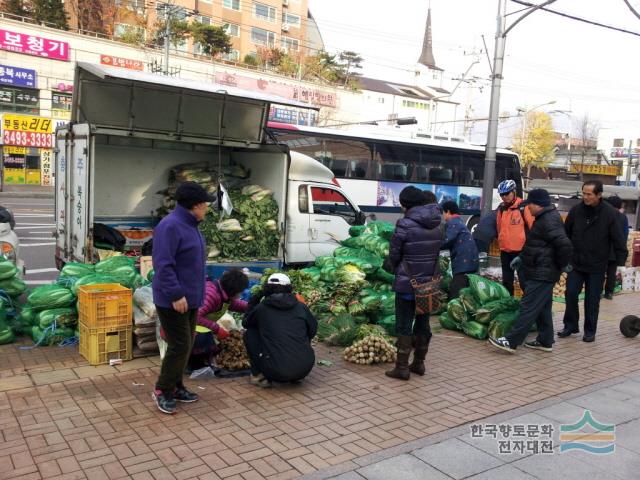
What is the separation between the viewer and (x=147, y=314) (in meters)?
5.78

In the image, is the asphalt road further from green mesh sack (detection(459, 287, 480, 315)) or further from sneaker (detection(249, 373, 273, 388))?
green mesh sack (detection(459, 287, 480, 315))

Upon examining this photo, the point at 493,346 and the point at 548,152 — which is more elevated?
the point at 548,152

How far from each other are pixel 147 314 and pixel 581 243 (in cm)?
526

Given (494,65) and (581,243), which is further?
(494,65)

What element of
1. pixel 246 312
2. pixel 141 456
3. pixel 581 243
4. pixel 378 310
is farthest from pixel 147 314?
pixel 581 243

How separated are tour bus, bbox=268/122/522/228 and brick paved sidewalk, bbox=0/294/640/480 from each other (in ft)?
31.0

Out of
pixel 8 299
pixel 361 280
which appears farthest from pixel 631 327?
pixel 8 299

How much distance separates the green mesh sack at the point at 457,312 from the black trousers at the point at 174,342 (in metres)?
4.06

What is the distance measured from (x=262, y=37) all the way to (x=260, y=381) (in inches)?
1858

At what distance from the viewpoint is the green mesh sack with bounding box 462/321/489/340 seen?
7223 mm

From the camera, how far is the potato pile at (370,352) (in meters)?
6.01

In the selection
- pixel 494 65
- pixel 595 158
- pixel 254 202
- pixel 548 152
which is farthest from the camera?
pixel 595 158

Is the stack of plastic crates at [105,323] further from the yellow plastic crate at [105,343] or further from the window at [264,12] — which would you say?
the window at [264,12]

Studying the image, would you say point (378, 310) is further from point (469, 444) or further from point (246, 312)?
point (469, 444)
